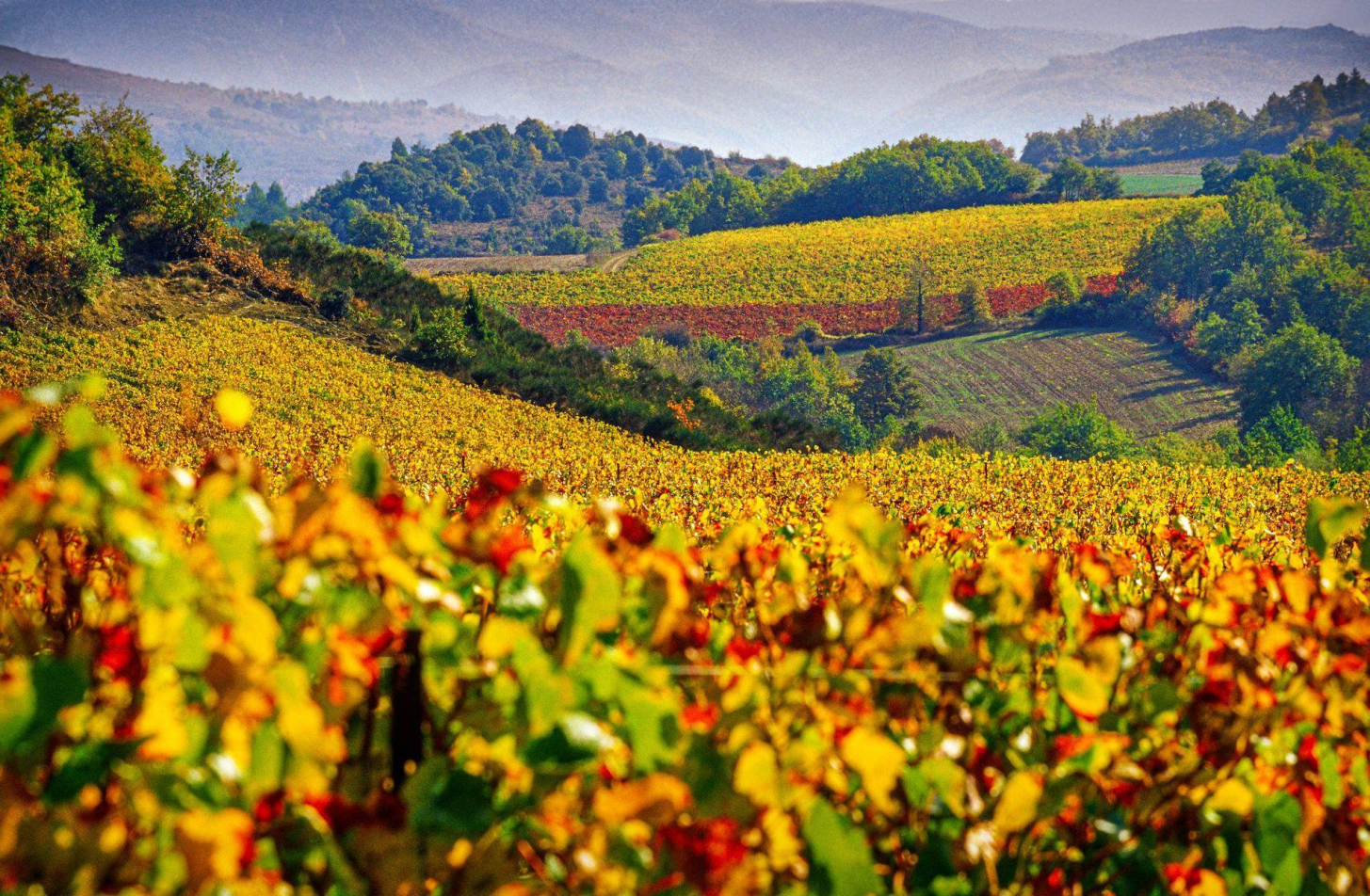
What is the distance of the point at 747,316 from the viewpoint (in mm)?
57156

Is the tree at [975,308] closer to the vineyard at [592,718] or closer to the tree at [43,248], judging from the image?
the tree at [43,248]

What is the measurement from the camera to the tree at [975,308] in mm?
56188

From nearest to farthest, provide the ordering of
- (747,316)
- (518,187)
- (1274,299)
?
(747,316) → (1274,299) → (518,187)

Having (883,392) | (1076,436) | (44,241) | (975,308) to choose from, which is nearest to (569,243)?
(975,308)

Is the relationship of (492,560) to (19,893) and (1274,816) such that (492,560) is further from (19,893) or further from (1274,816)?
(1274,816)

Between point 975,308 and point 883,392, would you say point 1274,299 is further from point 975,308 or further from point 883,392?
point 883,392

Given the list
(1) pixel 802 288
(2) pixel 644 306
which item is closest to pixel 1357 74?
(1) pixel 802 288

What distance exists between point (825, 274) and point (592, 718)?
6289 cm

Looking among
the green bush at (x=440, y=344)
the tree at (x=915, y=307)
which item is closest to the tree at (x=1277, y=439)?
the tree at (x=915, y=307)

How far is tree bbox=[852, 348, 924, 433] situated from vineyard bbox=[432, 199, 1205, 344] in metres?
9.15

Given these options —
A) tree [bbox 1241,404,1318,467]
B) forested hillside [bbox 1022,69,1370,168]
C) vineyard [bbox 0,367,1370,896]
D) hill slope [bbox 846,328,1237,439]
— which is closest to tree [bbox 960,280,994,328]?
hill slope [bbox 846,328,1237,439]

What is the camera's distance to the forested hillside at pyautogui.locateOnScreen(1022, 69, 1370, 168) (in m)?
108

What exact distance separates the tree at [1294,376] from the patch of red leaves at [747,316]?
1001 cm

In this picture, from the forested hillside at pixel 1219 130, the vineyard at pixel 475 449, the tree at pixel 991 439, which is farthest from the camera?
the forested hillside at pixel 1219 130
